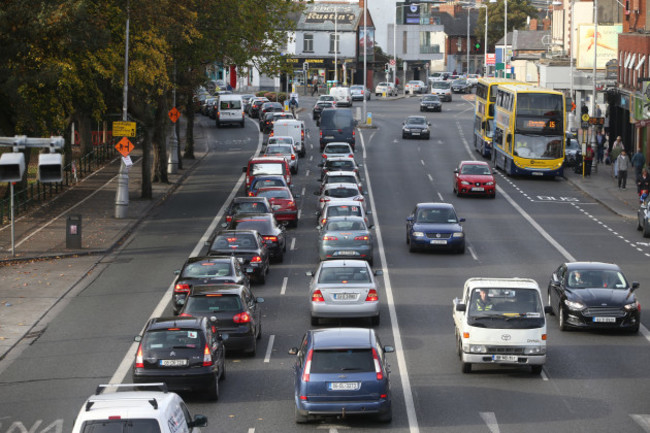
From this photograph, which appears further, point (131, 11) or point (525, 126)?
point (525, 126)

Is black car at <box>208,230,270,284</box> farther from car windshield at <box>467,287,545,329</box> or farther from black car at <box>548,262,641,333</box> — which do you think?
car windshield at <box>467,287,545,329</box>

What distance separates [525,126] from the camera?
180ft

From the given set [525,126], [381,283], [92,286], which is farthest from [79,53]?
[525,126]

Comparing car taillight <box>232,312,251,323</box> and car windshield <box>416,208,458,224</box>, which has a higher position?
car windshield <box>416,208,458,224</box>

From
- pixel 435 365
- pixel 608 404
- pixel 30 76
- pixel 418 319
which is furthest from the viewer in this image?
→ pixel 30 76

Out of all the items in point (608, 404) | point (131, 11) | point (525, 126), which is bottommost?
point (608, 404)

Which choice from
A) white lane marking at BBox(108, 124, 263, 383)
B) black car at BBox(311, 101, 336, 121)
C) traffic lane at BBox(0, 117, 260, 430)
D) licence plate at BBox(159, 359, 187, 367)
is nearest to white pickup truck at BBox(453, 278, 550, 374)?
licence plate at BBox(159, 359, 187, 367)

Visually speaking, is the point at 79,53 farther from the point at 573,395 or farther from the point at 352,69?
the point at 352,69

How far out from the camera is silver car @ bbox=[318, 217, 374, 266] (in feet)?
110

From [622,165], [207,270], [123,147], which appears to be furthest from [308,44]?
[207,270]

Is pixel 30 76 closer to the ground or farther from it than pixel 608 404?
farther from it

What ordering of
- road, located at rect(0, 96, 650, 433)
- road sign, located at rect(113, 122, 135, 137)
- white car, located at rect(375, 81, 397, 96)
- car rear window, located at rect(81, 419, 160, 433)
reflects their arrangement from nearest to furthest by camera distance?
car rear window, located at rect(81, 419, 160, 433)
road, located at rect(0, 96, 650, 433)
road sign, located at rect(113, 122, 135, 137)
white car, located at rect(375, 81, 397, 96)

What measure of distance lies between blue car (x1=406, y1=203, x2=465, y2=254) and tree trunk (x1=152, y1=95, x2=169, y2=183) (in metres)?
17.7

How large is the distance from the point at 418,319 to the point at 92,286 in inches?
403
